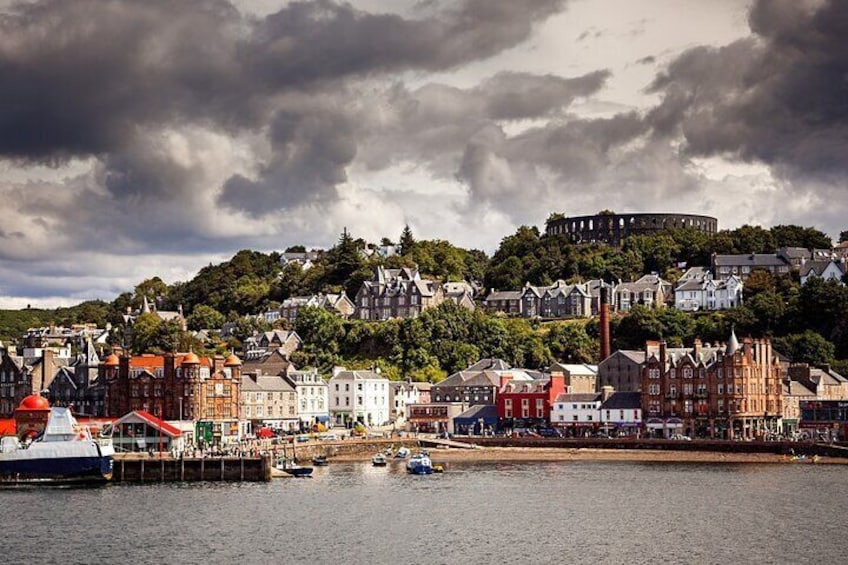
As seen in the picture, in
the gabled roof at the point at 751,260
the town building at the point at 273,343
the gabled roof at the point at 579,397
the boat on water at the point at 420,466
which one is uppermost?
the gabled roof at the point at 751,260

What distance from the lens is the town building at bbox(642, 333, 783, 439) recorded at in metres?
106

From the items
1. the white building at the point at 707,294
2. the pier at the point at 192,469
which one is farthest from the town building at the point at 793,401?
the pier at the point at 192,469

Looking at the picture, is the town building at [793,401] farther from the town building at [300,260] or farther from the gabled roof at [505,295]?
the town building at [300,260]

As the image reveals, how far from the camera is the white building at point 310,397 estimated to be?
118875 mm

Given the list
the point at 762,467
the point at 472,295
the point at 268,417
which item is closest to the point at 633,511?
the point at 762,467

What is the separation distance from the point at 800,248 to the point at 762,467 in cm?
7564

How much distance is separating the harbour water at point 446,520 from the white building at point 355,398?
130 feet

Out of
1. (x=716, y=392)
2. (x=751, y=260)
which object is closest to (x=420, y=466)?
(x=716, y=392)

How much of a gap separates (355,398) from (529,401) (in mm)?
18586

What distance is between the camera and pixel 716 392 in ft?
349

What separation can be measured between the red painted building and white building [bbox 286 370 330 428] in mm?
17748

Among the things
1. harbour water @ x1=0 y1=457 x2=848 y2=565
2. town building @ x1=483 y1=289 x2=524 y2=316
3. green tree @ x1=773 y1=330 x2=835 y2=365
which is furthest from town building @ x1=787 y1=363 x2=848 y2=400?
town building @ x1=483 y1=289 x2=524 y2=316

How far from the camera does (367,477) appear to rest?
276 ft

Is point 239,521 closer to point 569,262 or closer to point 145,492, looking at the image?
point 145,492
